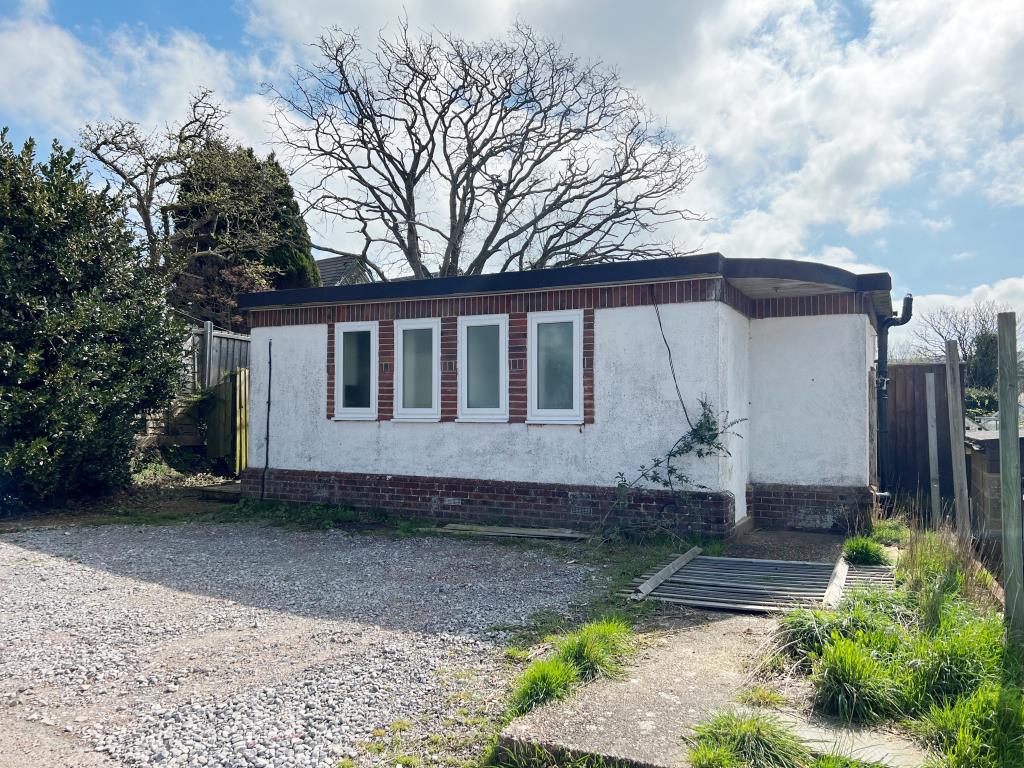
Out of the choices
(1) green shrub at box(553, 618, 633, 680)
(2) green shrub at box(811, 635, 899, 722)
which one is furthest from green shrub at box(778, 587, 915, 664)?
(1) green shrub at box(553, 618, 633, 680)

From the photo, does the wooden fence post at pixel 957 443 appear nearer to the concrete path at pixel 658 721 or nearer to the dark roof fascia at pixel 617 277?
the dark roof fascia at pixel 617 277

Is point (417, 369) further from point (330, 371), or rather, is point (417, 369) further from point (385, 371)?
point (330, 371)

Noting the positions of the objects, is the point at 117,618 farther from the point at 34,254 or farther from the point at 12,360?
the point at 34,254

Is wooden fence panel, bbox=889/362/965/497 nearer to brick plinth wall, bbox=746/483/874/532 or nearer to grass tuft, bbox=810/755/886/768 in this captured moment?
brick plinth wall, bbox=746/483/874/532

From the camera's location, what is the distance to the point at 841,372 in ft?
28.6

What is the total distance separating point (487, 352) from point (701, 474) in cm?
301

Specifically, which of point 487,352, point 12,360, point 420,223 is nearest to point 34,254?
point 12,360

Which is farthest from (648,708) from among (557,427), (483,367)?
(483,367)

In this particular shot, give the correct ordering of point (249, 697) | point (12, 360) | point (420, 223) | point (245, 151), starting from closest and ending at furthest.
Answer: point (249, 697), point (12, 360), point (245, 151), point (420, 223)

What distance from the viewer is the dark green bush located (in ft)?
30.9

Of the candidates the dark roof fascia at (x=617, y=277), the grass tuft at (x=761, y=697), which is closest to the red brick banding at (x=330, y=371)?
the dark roof fascia at (x=617, y=277)

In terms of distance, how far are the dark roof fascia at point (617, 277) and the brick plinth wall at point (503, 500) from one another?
92.4 inches

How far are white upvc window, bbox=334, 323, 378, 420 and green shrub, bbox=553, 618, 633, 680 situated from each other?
602 centimetres

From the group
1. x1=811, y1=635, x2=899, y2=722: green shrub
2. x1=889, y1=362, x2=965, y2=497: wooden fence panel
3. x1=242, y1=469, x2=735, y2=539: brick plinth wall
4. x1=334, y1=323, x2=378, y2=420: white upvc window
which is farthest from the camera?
x1=889, y1=362, x2=965, y2=497: wooden fence panel
